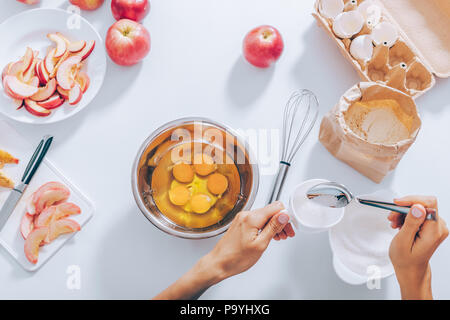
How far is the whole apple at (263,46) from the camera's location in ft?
2.71

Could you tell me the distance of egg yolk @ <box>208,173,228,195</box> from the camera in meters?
0.79

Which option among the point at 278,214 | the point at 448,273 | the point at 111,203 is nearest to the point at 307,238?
the point at 278,214

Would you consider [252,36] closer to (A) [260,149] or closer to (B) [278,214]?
(A) [260,149]

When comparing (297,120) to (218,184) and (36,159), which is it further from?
(36,159)

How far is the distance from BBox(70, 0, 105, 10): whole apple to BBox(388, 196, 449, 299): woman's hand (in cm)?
74

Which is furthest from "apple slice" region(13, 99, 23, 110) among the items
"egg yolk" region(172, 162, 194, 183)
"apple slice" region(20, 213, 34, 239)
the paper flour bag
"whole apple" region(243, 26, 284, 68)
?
the paper flour bag

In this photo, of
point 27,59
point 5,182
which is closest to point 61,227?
point 5,182

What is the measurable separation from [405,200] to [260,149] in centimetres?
30

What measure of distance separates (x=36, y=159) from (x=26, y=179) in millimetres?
45

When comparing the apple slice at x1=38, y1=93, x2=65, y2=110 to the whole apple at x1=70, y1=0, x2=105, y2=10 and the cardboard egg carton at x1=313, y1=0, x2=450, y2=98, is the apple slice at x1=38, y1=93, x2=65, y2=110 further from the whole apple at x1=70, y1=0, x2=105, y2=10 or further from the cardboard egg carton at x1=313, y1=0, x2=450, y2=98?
the cardboard egg carton at x1=313, y1=0, x2=450, y2=98

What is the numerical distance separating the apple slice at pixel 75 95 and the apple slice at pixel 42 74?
63 mm

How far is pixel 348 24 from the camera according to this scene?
0.81 meters

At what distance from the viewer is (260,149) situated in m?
0.85
